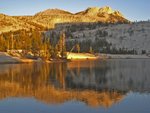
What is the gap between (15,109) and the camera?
987 inches

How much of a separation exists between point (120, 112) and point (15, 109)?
24.1ft

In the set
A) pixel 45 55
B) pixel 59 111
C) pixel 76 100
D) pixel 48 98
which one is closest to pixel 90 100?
pixel 76 100

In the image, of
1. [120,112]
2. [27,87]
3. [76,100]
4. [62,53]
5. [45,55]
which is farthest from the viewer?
[62,53]

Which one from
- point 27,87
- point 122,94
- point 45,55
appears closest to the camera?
point 122,94

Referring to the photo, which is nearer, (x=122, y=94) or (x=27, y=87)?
(x=122, y=94)

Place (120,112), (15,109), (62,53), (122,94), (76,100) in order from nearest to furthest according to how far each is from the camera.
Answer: (120,112)
(15,109)
(76,100)
(122,94)
(62,53)

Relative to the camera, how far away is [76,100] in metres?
29.0

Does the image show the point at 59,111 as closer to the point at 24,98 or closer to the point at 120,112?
the point at 120,112

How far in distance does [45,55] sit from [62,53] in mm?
11390

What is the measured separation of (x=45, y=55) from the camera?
142 meters

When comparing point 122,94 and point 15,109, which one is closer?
point 15,109

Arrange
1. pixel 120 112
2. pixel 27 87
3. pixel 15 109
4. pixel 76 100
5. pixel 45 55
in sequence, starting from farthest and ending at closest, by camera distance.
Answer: pixel 45 55 → pixel 27 87 → pixel 76 100 → pixel 15 109 → pixel 120 112

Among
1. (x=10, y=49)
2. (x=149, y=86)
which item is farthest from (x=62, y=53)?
(x=149, y=86)

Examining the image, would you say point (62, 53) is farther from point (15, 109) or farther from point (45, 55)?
point (15, 109)
